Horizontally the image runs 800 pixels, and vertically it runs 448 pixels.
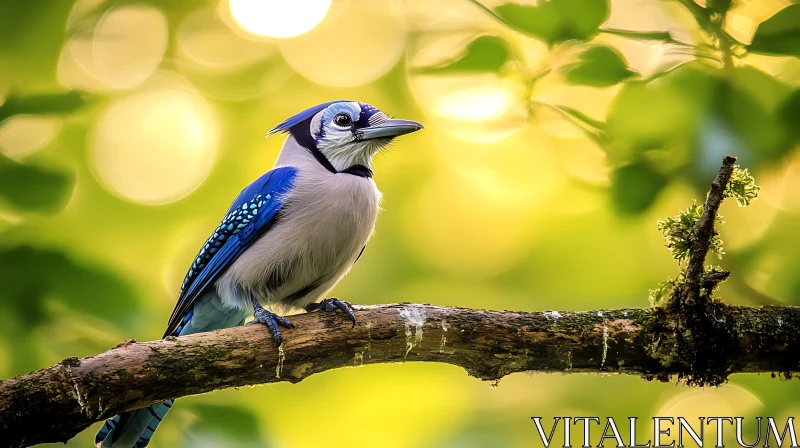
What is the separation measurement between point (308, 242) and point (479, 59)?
5.51ft

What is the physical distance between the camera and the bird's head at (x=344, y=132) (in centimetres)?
523

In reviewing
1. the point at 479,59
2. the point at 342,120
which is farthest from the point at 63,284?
the point at 479,59

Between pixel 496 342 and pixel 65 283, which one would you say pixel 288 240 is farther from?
pixel 496 342

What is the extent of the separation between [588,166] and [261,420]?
2981mm

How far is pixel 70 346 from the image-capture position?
14.5 ft

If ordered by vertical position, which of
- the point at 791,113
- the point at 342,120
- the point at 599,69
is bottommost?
the point at 791,113

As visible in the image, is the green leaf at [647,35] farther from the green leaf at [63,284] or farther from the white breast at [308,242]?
the green leaf at [63,284]

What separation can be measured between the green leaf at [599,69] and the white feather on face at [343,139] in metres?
1.88

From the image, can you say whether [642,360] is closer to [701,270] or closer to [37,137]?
[701,270]

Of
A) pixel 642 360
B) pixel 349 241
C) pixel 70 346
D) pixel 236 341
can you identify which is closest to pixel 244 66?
pixel 349 241

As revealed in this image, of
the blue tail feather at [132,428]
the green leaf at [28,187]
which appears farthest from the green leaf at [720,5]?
the blue tail feather at [132,428]

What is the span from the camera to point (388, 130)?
5.16 meters

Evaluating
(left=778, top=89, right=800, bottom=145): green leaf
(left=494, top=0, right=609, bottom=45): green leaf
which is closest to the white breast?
(left=494, top=0, right=609, bottom=45): green leaf

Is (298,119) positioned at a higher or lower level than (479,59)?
higher
